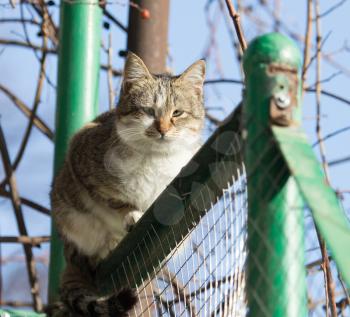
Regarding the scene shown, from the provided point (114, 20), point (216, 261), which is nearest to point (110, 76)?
point (114, 20)

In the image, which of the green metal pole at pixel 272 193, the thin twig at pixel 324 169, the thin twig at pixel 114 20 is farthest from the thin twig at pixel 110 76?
the green metal pole at pixel 272 193

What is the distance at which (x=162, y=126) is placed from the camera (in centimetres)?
370

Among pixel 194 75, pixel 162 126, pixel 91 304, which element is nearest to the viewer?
pixel 91 304

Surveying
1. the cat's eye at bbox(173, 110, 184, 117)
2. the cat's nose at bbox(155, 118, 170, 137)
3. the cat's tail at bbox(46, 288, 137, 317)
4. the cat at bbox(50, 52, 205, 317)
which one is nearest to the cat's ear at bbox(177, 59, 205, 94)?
the cat at bbox(50, 52, 205, 317)

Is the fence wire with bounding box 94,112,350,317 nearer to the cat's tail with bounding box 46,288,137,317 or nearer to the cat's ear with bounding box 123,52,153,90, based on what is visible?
the cat's tail with bounding box 46,288,137,317

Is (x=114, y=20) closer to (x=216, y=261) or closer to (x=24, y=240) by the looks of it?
(x=24, y=240)

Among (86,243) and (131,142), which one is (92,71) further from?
(86,243)

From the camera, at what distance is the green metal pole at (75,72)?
3.84 meters

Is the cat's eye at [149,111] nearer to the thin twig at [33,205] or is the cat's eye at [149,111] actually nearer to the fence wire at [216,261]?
the thin twig at [33,205]

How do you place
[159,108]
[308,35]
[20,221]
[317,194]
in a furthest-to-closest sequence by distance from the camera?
[20,221] → [159,108] → [308,35] → [317,194]

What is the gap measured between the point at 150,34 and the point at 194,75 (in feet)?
0.88

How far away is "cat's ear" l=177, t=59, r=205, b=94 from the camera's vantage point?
12.7 ft

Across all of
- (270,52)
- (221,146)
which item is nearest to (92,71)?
(221,146)

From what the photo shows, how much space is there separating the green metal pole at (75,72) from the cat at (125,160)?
0.20 ft
